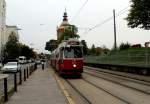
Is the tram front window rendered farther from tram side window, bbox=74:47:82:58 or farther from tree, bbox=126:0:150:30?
tree, bbox=126:0:150:30

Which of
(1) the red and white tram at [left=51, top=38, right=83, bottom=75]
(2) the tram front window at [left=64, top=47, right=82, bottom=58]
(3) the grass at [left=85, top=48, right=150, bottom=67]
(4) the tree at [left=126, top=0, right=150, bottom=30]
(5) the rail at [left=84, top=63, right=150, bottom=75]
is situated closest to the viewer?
(1) the red and white tram at [left=51, top=38, right=83, bottom=75]

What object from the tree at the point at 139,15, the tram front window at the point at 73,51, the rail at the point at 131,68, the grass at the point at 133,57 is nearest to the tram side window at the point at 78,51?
the tram front window at the point at 73,51

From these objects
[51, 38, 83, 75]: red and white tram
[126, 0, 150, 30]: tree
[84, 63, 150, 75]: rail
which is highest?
[126, 0, 150, 30]: tree

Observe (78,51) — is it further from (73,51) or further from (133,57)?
(133,57)

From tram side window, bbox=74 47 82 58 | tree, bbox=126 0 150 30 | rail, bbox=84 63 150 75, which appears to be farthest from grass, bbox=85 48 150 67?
tram side window, bbox=74 47 82 58

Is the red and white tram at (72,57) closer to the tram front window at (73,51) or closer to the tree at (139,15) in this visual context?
the tram front window at (73,51)

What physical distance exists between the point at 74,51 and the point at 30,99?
18.8m

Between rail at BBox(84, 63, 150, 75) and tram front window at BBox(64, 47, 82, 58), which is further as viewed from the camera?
rail at BBox(84, 63, 150, 75)

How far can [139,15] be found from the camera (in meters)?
47.1

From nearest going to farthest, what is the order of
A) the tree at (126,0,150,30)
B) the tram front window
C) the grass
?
1. the tram front window
2. the grass
3. the tree at (126,0,150,30)

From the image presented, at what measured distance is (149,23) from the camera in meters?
47.8

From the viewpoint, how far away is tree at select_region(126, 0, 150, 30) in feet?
149

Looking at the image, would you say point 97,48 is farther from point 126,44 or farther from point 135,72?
point 135,72

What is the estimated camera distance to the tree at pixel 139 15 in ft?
149
